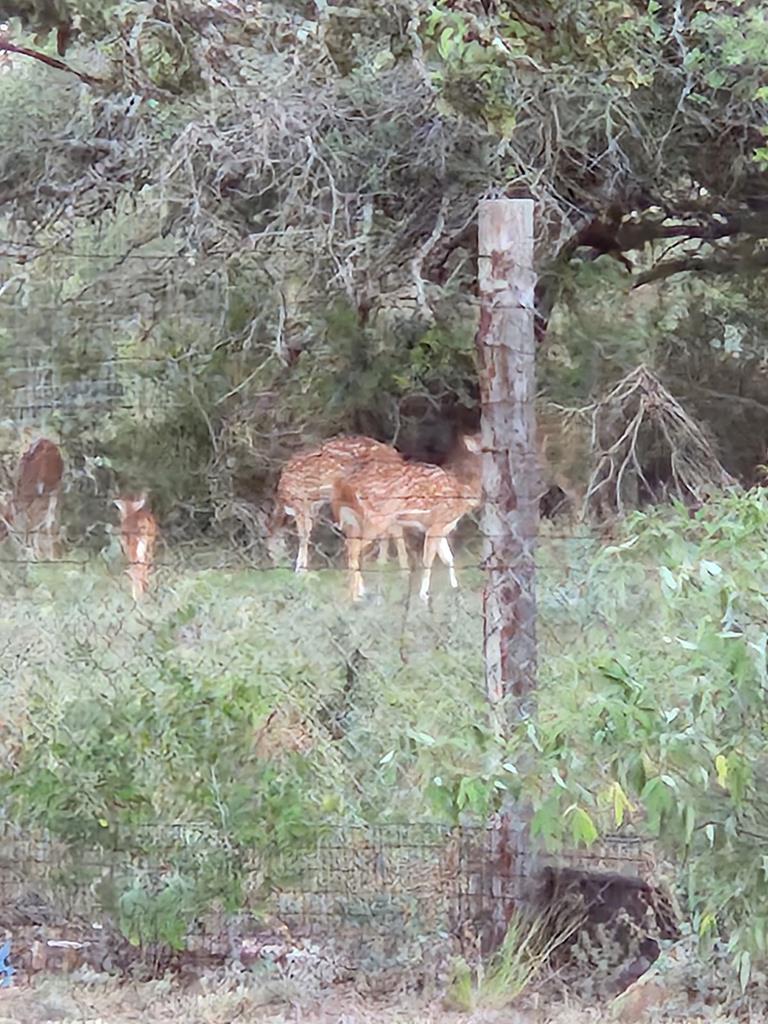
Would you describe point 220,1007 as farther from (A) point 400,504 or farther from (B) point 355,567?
(A) point 400,504

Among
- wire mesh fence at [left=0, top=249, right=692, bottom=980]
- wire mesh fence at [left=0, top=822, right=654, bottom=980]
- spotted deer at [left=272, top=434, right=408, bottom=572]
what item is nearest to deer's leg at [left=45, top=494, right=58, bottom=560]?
spotted deer at [left=272, top=434, right=408, bottom=572]

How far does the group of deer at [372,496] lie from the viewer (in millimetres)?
8195

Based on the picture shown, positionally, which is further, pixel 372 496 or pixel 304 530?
pixel 304 530

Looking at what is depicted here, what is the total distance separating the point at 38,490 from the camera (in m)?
9.33

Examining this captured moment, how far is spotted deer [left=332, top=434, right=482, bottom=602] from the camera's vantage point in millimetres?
8156

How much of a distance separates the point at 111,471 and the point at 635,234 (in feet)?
12.3

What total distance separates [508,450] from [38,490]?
20.4 ft

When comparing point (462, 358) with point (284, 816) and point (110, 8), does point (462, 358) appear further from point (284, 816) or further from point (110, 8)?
point (284, 816)

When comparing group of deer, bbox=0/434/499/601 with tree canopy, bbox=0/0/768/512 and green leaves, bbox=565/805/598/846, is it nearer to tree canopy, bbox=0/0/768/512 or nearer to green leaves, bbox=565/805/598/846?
tree canopy, bbox=0/0/768/512

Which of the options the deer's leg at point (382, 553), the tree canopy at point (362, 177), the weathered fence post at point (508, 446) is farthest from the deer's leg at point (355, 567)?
the weathered fence post at point (508, 446)

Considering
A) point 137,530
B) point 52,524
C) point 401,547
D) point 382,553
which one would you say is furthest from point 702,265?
point 52,524

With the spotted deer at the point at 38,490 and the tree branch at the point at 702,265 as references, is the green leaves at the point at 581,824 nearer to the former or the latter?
the tree branch at the point at 702,265

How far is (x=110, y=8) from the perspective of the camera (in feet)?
21.3

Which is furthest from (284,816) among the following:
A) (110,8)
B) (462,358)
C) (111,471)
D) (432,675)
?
(111,471)
